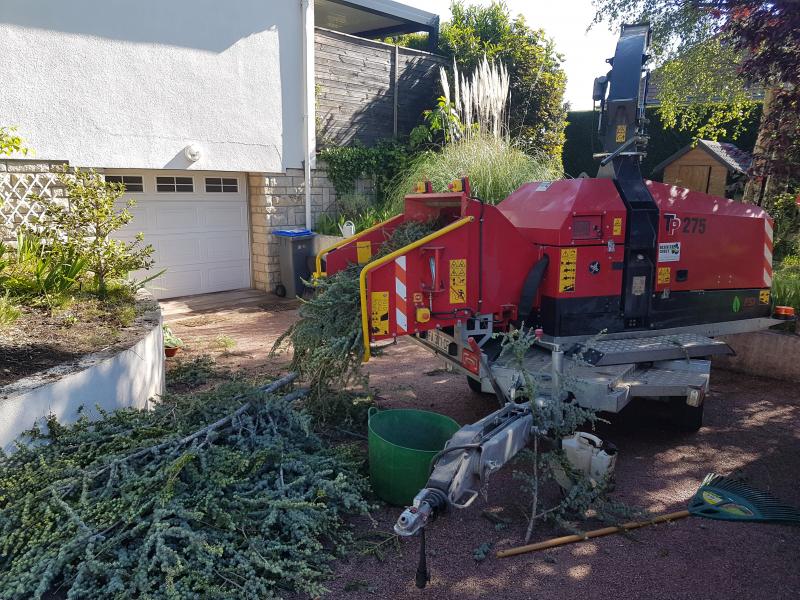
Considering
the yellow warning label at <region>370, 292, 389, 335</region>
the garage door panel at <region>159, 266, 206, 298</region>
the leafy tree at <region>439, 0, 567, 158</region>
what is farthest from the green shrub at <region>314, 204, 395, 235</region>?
the yellow warning label at <region>370, 292, 389, 335</region>

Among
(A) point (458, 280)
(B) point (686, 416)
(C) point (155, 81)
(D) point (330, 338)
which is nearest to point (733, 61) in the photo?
(B) point (686, 416)

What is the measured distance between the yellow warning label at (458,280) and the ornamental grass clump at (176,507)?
131 centimetres

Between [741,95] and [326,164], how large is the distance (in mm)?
6851

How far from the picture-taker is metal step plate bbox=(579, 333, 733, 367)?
4457 millimetres

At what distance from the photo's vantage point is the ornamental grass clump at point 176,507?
2.84 m

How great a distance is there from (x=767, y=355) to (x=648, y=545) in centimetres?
403

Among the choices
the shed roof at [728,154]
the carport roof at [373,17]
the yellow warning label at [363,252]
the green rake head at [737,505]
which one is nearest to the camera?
the green rake head at [737,505]

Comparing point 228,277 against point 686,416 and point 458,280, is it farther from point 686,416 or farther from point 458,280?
point 686,416

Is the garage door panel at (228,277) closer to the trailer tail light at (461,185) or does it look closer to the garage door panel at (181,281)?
the garage door panel at (181,281)

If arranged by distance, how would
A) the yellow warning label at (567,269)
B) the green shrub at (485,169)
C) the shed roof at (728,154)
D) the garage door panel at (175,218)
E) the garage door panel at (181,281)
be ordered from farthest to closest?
the shed roof at (728,154), the garage door panel at (181,281), the garage door panel at (175,218), the green shrub at (485,169), the yellow warning label at (567,269)

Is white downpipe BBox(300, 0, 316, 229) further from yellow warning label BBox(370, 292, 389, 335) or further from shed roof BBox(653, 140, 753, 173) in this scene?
shed roof BBox(653, 140, 753, 173)

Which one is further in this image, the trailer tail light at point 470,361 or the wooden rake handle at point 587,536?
the trailer tail light at point 470,361

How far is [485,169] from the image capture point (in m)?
8.89

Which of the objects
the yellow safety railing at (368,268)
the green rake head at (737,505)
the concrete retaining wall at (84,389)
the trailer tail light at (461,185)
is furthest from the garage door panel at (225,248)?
the green rake head at (737,505)
